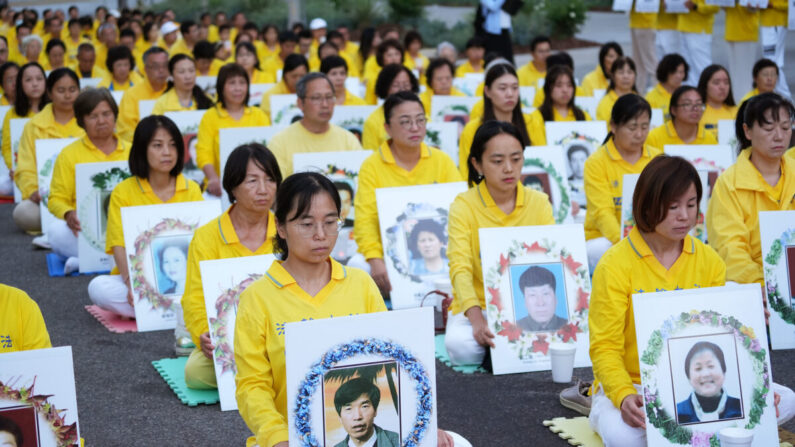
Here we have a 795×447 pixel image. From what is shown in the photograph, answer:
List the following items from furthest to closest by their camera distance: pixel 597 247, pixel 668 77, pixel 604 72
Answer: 1. pixel 604 72
2. pixel 668 77
3. pixel 597 247

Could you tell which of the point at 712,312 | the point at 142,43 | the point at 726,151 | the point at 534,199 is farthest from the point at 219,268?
the point at 142,43

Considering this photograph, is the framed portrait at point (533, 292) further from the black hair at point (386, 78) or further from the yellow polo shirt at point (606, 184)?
the black hair at point (386, 78)

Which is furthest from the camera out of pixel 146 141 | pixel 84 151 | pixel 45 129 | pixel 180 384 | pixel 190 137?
pixel 190 137

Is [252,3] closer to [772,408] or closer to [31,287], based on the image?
[31,287]

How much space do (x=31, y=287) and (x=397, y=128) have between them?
10.2ft

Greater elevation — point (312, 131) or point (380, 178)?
point (312, 131)

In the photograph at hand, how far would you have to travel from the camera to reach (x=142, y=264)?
300 inches

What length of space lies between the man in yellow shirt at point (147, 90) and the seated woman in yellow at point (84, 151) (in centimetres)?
311

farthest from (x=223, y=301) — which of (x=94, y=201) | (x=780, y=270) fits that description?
(x=780, y=270)

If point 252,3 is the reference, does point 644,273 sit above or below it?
below

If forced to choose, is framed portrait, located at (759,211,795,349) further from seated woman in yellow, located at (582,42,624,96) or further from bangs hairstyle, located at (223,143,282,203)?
seated woman in yellow, located at (582,42,624,96)

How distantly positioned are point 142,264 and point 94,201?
1436mm

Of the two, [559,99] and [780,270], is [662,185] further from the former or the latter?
[559,99]

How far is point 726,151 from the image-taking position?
9047 millimetres
